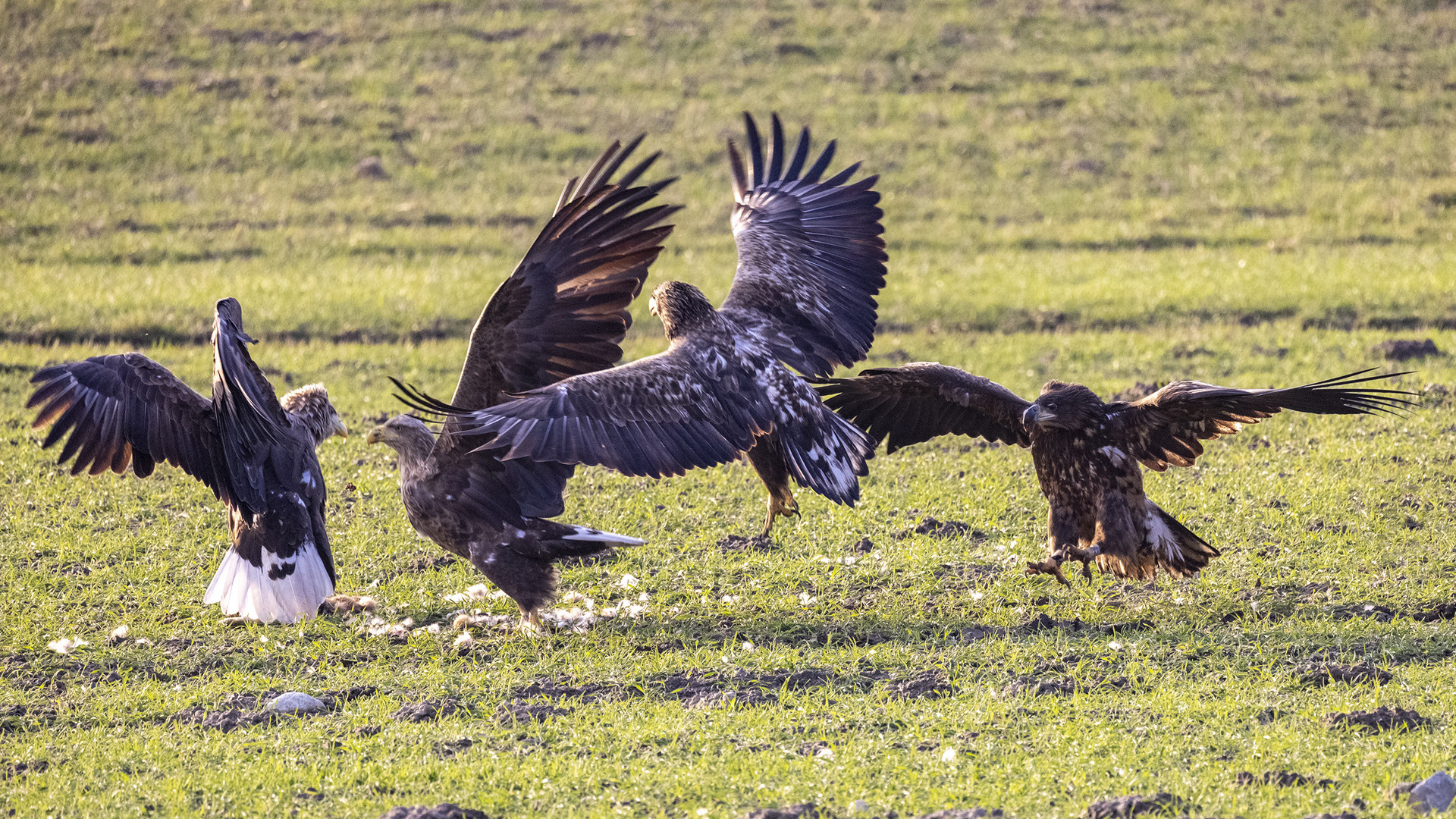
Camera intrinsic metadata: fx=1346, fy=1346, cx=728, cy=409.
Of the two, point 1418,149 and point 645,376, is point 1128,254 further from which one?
point 645,376

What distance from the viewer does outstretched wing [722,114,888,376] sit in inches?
370

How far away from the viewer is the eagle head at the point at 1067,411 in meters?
7.53

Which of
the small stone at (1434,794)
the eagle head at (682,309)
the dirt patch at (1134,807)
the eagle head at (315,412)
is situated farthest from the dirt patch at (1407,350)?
the eagle head at (315,412)

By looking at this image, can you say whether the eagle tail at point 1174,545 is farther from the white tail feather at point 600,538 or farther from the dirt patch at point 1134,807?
the white tail feather at point 600,538

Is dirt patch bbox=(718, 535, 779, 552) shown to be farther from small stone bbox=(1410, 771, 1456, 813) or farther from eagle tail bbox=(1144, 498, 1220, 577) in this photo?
small stone bbox=(1410, 771, 1456, 813)

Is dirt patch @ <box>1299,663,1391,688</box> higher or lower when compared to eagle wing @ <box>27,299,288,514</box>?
lower

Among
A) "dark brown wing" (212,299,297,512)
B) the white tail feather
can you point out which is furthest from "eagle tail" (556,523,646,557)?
"dark brown wing" (212,299,297,512)

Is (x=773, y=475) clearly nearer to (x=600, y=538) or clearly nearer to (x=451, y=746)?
(x=600, y=538)

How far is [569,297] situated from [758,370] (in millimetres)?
1216

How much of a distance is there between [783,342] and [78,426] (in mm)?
4394

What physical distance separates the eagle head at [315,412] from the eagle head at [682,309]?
7.37ft

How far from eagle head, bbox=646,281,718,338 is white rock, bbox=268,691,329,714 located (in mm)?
3114

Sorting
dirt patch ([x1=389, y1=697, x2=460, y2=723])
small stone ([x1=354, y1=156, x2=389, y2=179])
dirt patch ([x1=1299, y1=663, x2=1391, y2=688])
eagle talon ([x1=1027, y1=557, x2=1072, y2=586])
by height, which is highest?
small stone ([x1=354, y1=156, x2=389, y2=179])

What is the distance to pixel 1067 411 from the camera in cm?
752
